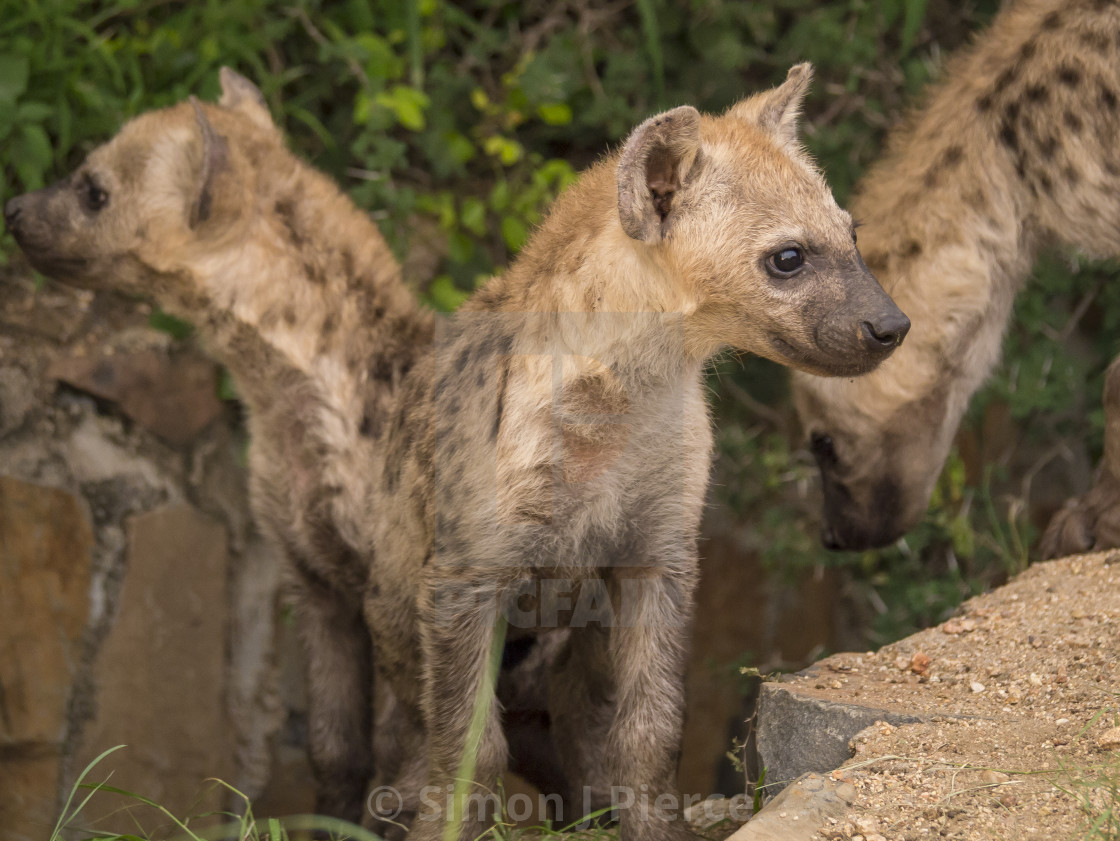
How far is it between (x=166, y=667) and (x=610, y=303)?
247 cm

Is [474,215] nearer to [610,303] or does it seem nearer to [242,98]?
[242,98]

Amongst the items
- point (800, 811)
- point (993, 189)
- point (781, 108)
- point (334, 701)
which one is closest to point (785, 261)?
point (781, 108)

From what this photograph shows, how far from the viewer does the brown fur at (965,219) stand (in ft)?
10.3

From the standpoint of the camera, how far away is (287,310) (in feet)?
10.7

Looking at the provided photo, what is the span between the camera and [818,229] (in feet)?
7.77

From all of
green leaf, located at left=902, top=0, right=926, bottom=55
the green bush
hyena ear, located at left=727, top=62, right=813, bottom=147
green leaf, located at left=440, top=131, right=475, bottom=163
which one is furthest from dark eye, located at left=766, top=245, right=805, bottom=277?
green leaf, located at left=440, top=131, right=475, bottom=163

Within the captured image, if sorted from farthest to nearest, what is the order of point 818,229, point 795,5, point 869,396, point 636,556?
point 795,5 < point 869,396 < point 636,556 < point 818,229

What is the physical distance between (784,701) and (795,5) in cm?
285

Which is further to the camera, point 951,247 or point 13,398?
point 13,398

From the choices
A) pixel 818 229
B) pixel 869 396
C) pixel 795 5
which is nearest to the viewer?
pixel 818 229

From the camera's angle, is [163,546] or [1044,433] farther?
[1044,433]

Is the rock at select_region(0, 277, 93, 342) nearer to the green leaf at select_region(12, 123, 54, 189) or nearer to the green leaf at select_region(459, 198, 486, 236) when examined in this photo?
the green leaf at select_region(12, 123, 54, 189)

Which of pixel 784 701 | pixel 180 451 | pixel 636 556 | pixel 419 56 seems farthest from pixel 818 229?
pixel 180 451

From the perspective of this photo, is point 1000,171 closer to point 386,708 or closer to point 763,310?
point 763,310
